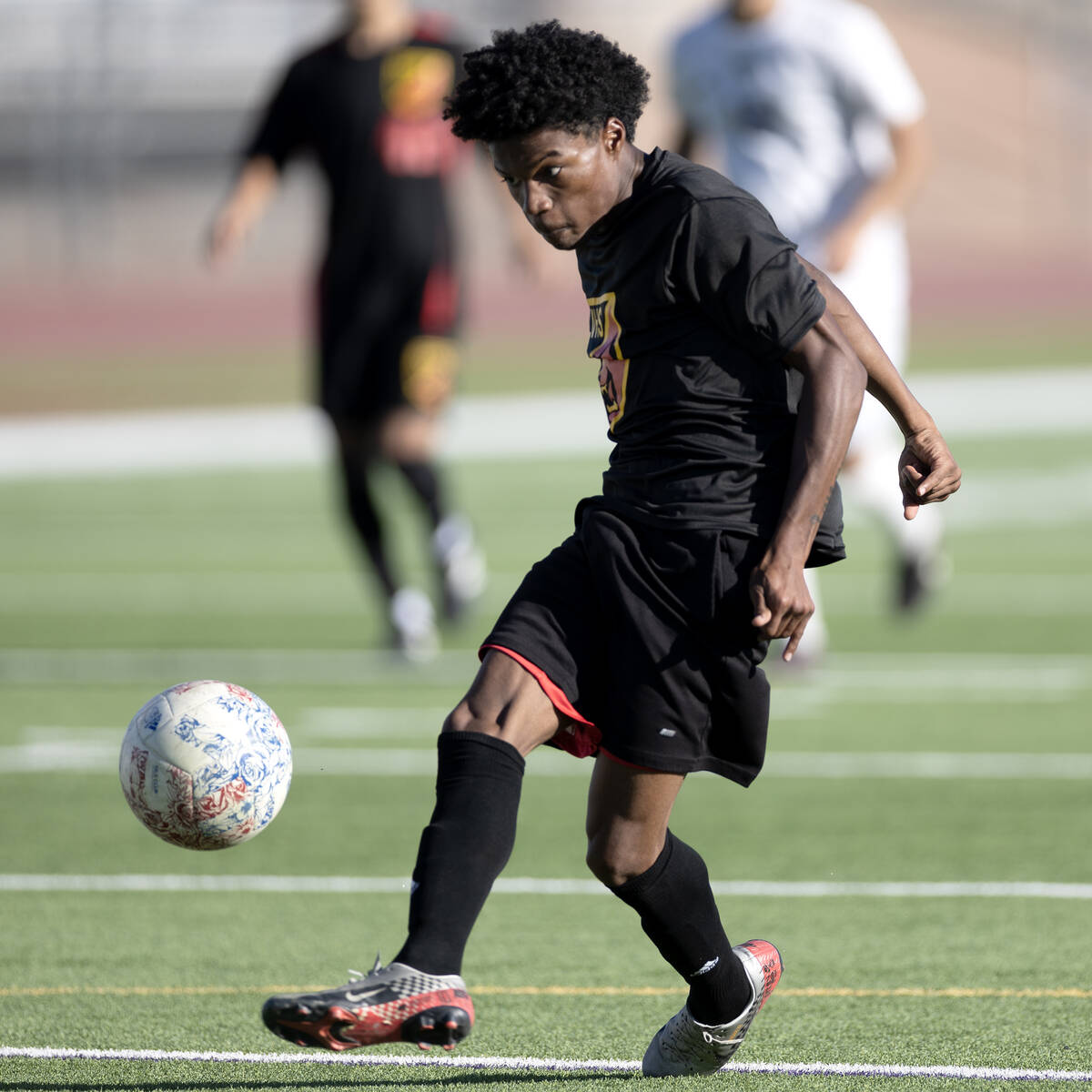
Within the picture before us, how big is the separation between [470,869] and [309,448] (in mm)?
22619

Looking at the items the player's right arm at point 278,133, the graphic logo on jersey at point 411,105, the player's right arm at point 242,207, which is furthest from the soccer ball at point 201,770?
the graphic logo on jersey at point 411,105

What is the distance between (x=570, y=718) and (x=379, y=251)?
6874mm

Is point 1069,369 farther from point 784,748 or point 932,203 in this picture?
point 784,748

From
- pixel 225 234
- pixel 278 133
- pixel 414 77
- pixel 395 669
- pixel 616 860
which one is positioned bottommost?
pixel 395 669

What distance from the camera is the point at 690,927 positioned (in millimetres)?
3844

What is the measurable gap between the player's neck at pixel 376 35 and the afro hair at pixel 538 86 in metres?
6.73

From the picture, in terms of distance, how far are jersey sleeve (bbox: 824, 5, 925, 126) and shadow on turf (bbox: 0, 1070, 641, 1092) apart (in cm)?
A: 604

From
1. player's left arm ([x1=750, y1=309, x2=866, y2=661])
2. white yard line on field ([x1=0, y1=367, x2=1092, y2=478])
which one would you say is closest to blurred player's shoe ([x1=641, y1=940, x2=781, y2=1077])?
player's left arm ([x1=750, y1=309, x2=866, y2=661])

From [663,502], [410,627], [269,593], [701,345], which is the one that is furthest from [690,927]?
[269,593]

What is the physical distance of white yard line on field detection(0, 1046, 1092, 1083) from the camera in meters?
3.78

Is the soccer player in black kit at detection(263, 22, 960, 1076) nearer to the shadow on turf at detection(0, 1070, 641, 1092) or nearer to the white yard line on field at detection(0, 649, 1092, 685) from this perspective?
the shadow on turf at detection(0, 1070, 641, 1092)

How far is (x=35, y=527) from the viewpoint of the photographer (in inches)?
720

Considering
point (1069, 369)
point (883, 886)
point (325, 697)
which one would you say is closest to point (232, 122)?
point (1069, 369)

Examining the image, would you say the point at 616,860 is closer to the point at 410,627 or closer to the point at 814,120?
the point at 814,120
